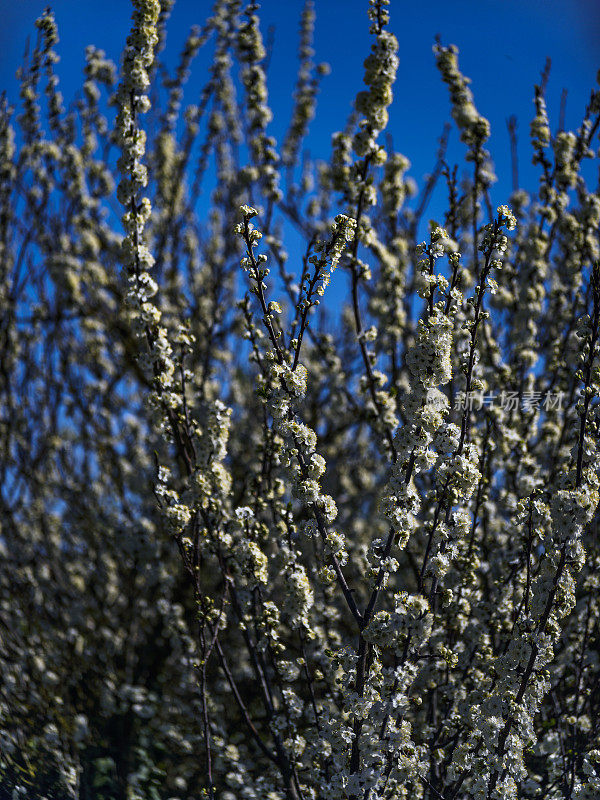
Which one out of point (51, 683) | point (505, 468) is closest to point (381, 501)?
point (505, 468)

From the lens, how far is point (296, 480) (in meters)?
2.41

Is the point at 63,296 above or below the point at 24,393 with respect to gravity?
above

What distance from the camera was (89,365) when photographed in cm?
633

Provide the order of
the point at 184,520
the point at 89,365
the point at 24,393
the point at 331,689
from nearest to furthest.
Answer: the point at 184,520 → the point at 331,689 → the point at 24,393 → the point at 89,365

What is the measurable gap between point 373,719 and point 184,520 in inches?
41.5

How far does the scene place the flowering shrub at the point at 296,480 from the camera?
242 cm

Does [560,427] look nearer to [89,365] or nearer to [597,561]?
[597,561]

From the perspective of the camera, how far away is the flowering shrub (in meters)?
2.42

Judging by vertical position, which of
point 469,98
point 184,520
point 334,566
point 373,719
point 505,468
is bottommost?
point 373,719

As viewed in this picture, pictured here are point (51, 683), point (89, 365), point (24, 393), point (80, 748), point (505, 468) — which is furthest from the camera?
point (89, 365)

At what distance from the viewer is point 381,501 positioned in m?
2.32

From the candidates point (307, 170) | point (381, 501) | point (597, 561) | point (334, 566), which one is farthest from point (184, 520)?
point (307, 170)

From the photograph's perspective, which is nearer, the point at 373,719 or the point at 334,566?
the point at 373,719

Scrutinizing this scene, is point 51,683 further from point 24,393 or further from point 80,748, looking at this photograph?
point 24,393
